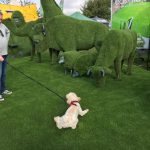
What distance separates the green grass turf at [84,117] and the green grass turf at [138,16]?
368cm

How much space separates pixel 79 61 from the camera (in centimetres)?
875

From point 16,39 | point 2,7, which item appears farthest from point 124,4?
point 2,7

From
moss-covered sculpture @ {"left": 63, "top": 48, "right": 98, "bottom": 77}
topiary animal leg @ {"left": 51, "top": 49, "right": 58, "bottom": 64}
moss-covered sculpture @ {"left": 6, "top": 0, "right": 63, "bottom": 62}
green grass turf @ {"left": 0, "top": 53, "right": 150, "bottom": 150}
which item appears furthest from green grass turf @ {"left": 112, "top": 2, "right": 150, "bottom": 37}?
moss-covered sculpture @ {"left": 63, "top": 48, "right": 98, "bottom": 77}

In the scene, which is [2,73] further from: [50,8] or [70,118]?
[50,8]

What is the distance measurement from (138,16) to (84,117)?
763 centimetres

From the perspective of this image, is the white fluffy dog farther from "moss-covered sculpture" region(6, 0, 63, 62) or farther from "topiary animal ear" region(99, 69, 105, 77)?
"moss-covered sculpture" region(6, 0, 63, 62)

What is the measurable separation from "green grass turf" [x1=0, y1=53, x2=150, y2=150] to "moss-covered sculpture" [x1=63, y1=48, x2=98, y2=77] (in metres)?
0.29

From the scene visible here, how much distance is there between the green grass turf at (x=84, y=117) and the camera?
4.80 meters

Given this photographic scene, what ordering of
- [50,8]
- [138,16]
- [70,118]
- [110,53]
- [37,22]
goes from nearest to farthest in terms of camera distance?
[70,118]
[110,53]
[50,8]
[37,22]
[138,16]

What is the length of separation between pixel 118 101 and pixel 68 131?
1.79 metres

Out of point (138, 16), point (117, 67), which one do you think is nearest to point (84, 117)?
point (117, 67)

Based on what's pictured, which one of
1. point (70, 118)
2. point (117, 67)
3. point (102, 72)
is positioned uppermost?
point (102, 72)

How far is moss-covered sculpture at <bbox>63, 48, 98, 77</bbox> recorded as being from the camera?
874 centimetres

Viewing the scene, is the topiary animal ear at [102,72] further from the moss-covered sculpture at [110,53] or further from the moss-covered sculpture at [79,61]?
the moss-covered sculpture at [79,61]
